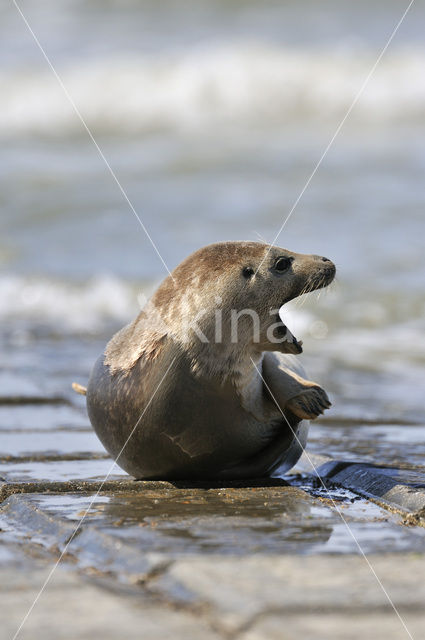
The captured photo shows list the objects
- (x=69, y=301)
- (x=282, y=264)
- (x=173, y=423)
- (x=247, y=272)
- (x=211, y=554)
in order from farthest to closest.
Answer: (x=69, y=301) → (x=282, y=264) → (x=247, y=272) → (x=173, y=423) → (x=211, y=554)

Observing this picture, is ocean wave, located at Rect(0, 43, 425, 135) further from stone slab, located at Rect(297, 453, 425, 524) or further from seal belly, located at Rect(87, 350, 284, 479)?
seal belly, located at Rect(87, 350, 284, 479)

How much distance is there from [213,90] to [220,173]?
4350mm

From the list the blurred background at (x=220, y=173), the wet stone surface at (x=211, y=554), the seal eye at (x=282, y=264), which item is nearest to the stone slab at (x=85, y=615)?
the wet stone surface at (x=211, y=554)

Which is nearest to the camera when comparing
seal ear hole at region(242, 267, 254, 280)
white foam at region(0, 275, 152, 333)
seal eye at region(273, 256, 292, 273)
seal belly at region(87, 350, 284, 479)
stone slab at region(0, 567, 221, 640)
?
stone slab at region(0, 567, 221, 640)

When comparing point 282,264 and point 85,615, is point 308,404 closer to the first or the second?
point 282,264

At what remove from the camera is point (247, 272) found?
3.88 m

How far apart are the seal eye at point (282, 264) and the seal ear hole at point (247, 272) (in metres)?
0.12

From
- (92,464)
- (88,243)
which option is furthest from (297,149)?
(92,464)

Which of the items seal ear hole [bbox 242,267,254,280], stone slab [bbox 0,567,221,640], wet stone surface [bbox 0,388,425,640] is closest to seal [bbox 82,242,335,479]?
seal ear hole [bbox 242,267,254,280]

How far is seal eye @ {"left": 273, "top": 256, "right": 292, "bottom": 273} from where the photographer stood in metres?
3.98

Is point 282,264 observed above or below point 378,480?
above

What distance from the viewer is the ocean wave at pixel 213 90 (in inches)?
770

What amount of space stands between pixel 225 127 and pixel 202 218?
4.98m

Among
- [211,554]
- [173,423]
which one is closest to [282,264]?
[173,423]
